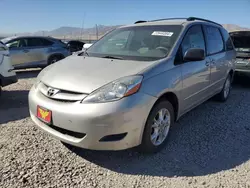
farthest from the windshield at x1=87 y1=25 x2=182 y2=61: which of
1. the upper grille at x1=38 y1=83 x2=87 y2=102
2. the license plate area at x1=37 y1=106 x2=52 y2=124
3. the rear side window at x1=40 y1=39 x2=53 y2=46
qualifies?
the rear side window at x1=40 y1=39 x2=53 y2=46

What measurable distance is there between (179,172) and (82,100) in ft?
4.47

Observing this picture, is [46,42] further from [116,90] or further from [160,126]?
[116,90]

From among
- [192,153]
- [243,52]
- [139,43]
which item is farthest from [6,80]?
[243,52]

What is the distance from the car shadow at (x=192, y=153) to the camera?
2.78 metres

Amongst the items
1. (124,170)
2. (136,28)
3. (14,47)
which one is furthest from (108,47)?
(14,47)

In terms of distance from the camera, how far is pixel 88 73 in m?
2.86

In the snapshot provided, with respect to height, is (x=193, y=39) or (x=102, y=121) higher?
(x=193, y=39)

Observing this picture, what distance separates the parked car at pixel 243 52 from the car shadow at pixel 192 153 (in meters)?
2.56

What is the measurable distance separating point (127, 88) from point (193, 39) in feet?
6.06

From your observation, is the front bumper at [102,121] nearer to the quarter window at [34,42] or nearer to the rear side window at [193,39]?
the rear side window at [193,39]

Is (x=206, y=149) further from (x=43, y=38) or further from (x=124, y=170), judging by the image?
(x=43, y=38)

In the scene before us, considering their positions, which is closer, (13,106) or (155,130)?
(155,130)

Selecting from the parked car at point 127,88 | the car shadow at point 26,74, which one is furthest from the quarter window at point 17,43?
the parked car at point 127,88

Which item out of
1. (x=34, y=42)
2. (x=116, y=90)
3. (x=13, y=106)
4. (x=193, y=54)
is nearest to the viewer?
(x=116, y=90)
